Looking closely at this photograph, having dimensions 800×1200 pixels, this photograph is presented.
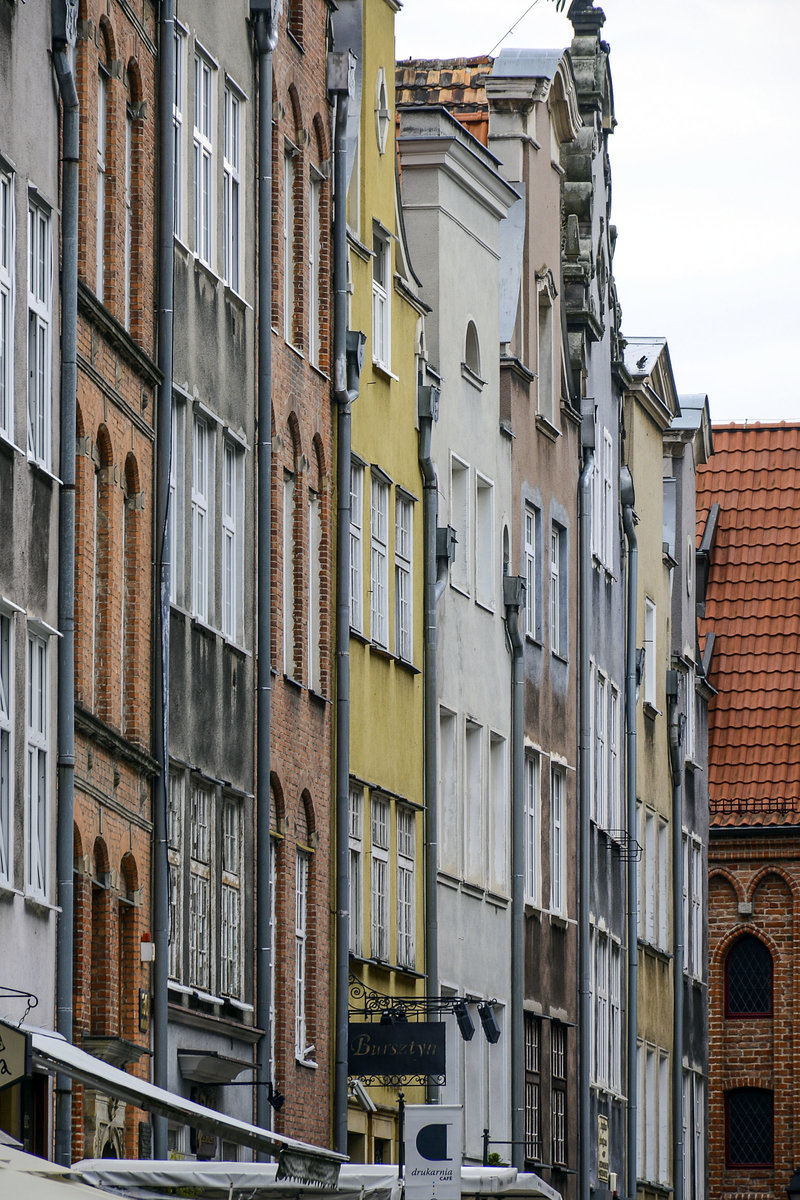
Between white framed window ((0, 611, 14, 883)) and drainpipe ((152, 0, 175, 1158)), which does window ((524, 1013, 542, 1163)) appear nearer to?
drainpipe ((152, 0, 175, 1158))

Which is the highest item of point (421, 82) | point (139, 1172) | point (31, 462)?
point (421, 82)

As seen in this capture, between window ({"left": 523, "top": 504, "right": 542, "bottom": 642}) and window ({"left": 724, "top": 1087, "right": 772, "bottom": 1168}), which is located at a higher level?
window ({"left": 523, "top": 504, "right": 542, "bottom": 642})

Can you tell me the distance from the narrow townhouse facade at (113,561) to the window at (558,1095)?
16556mm

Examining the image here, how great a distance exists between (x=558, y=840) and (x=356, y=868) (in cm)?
962

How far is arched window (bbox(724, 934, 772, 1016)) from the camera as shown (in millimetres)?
55500

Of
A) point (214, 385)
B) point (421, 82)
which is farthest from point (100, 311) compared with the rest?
point (421, 82)

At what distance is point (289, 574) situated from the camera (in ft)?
95.6

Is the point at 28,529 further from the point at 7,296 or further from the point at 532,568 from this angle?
the point at 532,568

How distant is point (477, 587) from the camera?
36625 mm

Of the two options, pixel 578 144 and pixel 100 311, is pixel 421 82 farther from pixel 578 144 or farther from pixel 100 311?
pixel 100 311

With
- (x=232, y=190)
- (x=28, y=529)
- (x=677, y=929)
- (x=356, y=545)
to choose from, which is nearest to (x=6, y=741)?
(x=28, y=529)

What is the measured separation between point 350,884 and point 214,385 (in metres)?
6.43

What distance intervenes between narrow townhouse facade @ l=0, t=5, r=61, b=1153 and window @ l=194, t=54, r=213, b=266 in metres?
4.48

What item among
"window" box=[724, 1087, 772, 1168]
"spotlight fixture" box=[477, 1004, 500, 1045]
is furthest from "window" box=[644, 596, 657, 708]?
"spotlight fixture" box=[477, 1004, 500, 1045]
